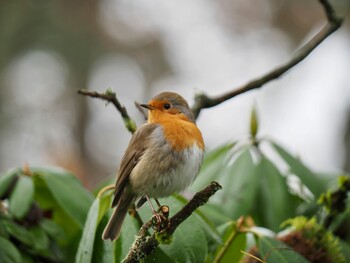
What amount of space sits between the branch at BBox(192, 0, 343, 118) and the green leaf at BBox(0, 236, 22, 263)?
858mm

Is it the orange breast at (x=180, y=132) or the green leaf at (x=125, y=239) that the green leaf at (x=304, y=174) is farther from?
the green leaf at (x=125, y=239)

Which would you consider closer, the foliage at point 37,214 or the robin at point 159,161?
the foliage at point 37,214

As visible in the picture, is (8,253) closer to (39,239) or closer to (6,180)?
(39,239)

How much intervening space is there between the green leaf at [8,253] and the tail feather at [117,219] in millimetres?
315

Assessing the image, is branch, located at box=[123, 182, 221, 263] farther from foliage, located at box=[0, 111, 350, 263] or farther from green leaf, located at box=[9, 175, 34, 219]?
green leaf, located at box=[9, 175, 34, 219]

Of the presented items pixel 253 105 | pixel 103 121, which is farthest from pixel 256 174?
pixel 103 121

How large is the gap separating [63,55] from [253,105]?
30.4 ft

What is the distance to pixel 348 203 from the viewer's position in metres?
2.50

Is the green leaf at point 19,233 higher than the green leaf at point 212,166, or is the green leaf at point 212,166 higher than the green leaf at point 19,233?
the green leaf at point 212,166

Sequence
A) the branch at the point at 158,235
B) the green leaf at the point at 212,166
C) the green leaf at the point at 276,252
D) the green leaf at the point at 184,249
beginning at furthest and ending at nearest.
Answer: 1. the green leaf at the point at 212,166
2. the green leaf at the point at 276,252
3. the green leaf at the point at 184,249
4. the branch at the point at 158,235

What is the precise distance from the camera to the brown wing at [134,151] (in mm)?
2393

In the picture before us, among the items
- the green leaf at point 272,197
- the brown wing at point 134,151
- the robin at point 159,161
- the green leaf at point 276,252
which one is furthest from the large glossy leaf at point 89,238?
the green leaf at point 272,197

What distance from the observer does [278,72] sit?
8.41ft

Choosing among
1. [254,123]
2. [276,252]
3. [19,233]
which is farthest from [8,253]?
[254,123]
